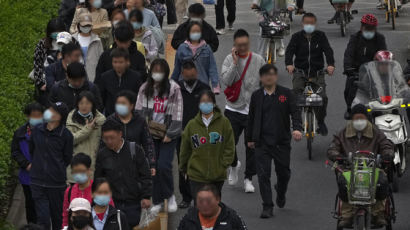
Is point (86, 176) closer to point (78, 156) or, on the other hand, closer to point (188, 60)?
point (78, 156)

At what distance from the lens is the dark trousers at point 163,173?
17288 mm

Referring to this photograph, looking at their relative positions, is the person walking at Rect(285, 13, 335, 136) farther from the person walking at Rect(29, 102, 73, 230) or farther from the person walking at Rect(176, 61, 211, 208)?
the person walking at Rect(29, 102, 73, 230)

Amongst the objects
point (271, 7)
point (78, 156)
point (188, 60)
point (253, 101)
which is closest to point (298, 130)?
point (253, 101)

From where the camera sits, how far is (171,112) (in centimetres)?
1720

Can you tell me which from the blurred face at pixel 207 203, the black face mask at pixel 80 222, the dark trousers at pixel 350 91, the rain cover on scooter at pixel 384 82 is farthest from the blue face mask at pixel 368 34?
the black face mask at pixel 80 222

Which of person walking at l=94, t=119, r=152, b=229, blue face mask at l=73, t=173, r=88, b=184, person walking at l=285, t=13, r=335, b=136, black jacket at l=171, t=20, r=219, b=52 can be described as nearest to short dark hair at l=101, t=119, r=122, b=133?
person walking at l=94, t=119, r=152, b=229

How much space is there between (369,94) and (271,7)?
261 inches

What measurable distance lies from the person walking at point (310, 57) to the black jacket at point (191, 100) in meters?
2.64

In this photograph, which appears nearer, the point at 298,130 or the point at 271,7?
the point at 298,130

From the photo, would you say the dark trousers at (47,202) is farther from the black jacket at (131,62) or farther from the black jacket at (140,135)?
the black jacket at (131,62)

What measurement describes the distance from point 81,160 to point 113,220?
120 cm

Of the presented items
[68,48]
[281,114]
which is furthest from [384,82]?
[68,48]

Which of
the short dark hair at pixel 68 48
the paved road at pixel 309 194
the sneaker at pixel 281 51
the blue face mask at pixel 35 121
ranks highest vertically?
the short dark hair at pixel 68 48

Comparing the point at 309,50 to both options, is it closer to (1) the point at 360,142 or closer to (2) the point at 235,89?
(2) the point at 235,89
